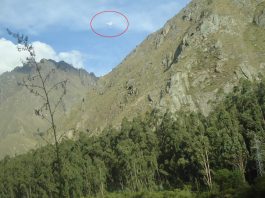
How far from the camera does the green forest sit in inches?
3196

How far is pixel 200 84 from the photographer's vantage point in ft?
638

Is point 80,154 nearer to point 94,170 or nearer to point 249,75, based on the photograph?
point 94,170

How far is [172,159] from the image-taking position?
10250 centimetres

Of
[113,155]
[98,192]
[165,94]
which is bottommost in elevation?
[98,192]

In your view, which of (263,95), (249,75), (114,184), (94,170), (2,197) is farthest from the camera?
(249,75)

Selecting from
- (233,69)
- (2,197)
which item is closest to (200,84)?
(233,69)

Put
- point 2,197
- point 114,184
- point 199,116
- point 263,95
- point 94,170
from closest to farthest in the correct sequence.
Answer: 1. point 263,95
2. point 199,116
3. point 94,170
4. point 114,184
5. point 2,197

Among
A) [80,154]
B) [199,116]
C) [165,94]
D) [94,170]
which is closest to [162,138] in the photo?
[199,116]

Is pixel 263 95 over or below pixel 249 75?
below

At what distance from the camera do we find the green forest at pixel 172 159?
3196 inches

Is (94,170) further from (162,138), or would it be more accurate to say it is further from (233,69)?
(233,69)

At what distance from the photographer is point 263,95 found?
90.9 metres

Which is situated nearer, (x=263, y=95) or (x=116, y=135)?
(x=263, y=95)

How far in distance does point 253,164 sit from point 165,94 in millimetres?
111479
